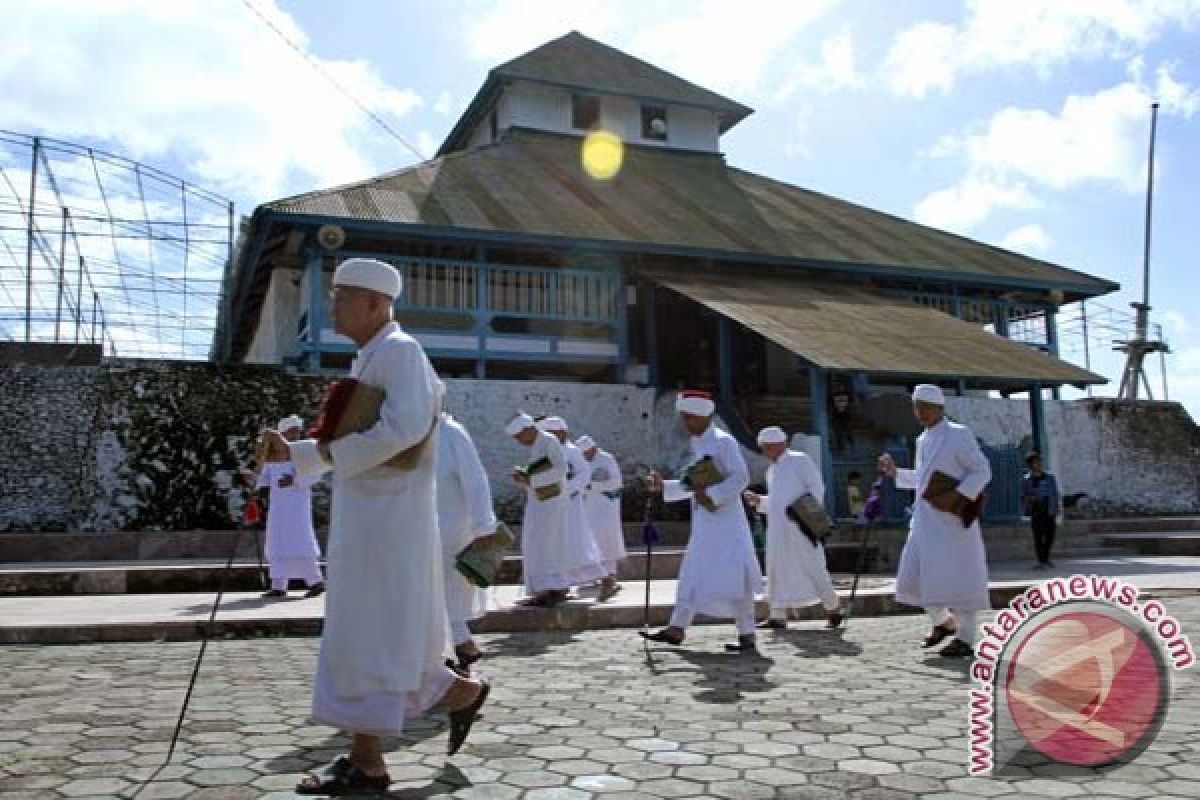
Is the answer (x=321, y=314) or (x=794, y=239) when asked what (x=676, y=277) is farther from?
(x=321, y=314)

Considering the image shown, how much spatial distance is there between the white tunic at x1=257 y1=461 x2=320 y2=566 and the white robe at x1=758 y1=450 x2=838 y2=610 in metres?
4.40

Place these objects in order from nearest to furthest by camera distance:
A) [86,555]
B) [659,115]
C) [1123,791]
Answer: [1123,791] → [86,555] → [659,115]

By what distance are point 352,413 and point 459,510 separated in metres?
2.03

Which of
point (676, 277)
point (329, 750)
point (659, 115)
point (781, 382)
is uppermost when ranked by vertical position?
point (659, 115)

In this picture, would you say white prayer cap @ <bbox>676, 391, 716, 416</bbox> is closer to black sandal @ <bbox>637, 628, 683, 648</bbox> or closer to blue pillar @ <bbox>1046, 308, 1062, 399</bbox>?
black sandal @ <bbox>637, 628, 683, 648</bbox>

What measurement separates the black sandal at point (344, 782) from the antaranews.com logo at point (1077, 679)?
2050mm

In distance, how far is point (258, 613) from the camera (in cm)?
809

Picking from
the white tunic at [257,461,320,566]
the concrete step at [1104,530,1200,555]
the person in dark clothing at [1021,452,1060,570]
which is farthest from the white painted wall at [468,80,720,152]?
the white tunic at [257,461,320,566]

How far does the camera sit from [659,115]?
2430cm

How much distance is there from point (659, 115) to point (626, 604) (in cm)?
1791

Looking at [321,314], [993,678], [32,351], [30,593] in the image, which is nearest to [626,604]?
[993,678]

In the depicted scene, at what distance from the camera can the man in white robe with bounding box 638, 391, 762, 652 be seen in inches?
262

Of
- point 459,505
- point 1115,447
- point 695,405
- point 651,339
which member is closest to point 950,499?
point 695,405

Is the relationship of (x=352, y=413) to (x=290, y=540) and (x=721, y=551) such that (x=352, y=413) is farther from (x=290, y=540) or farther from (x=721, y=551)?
(x=290, y=540)
